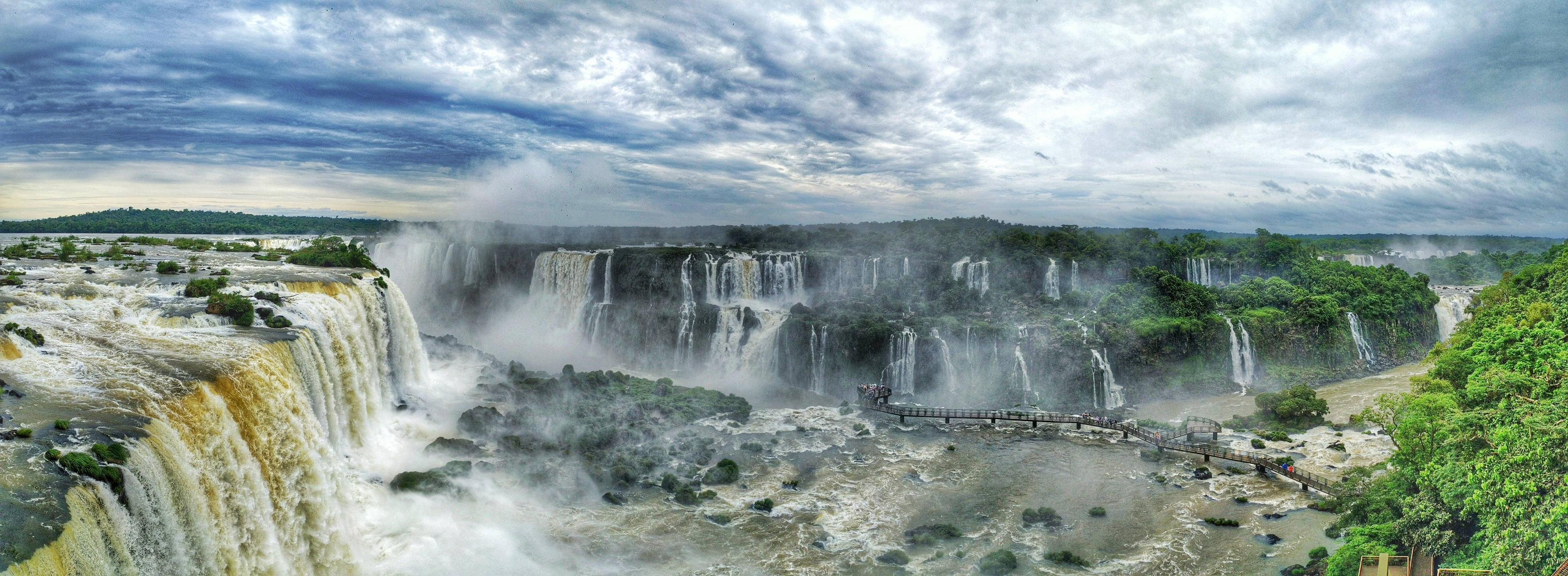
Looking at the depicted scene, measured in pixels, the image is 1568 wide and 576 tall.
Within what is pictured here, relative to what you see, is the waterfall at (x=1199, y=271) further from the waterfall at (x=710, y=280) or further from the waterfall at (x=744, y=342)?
the waterfall at (x=710, y=280)

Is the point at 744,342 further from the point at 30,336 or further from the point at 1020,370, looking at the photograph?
the point at 30,336

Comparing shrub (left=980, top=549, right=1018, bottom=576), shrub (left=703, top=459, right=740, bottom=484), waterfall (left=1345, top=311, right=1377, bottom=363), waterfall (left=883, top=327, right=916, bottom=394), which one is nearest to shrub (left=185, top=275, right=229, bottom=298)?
shrub (left=703, top=459, right=740, bottom=484)

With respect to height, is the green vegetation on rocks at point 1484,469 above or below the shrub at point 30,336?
below

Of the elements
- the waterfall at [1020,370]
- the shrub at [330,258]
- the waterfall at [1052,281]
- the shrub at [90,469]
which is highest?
the shrub at [330,258]

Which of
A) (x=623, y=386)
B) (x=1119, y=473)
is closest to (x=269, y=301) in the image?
(x=623, y=386)

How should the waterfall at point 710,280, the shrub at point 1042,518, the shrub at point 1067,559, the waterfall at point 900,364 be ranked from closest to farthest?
the shrub at point 1067,559, the shrub at point 1042,518, the waterfall at point 900,364, the waterfall at point 710,280

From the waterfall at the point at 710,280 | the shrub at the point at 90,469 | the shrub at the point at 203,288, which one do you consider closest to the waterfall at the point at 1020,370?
the waterfall at the point at 710,280

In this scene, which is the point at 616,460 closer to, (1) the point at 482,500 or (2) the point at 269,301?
(1) the point at 482,500
